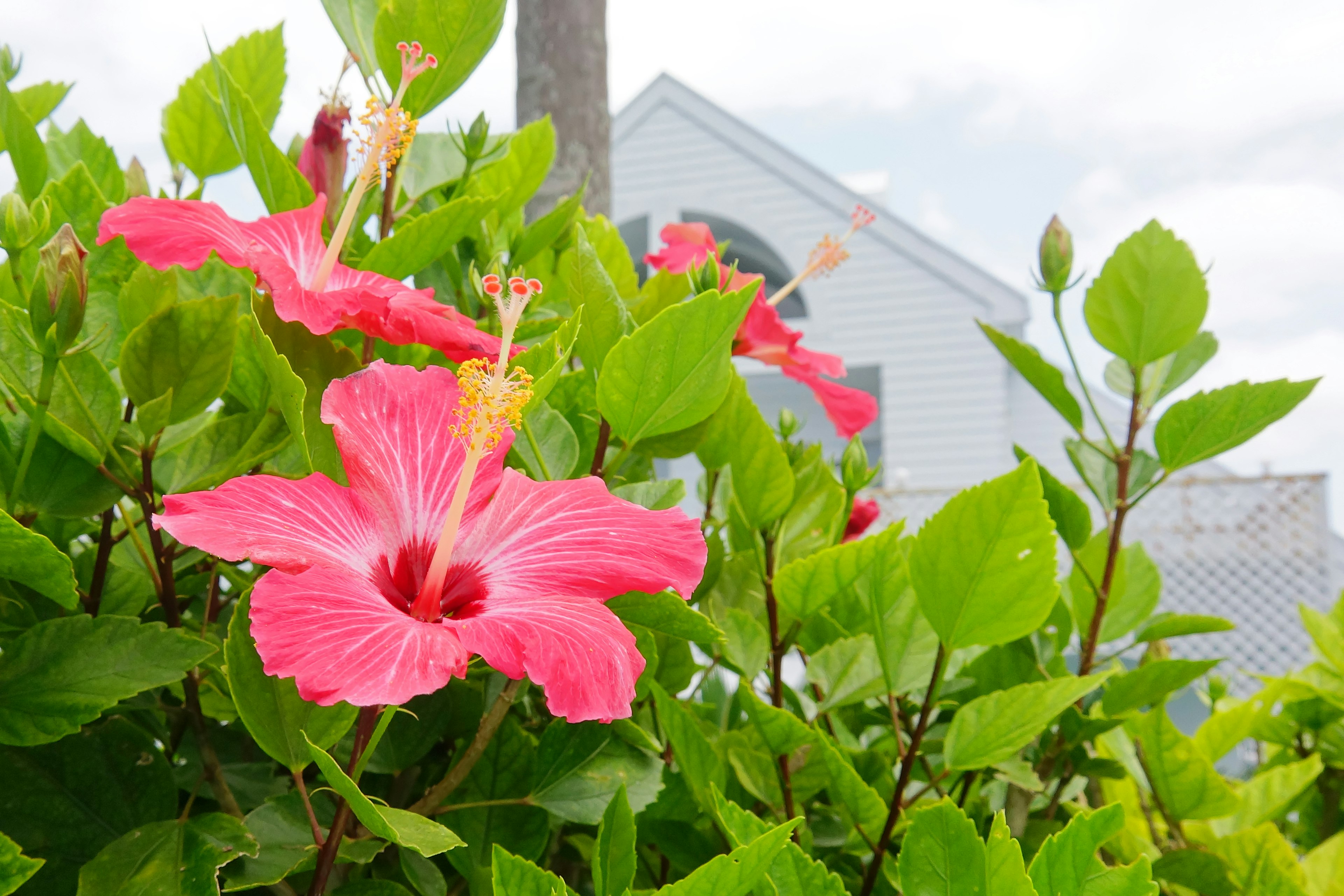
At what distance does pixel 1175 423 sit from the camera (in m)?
0.75

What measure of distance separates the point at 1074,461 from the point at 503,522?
0.57 metres

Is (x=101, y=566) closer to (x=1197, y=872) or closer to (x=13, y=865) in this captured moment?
(x=13, y=865)

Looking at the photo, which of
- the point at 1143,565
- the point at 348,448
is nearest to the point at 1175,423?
the point at 1143,565

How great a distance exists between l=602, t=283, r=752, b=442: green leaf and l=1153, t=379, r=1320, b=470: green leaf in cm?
42

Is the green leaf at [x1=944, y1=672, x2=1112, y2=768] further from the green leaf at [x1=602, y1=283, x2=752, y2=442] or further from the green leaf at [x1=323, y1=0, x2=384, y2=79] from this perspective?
the green leaf at [x1=323, y1=0, x2=384, y2=79]

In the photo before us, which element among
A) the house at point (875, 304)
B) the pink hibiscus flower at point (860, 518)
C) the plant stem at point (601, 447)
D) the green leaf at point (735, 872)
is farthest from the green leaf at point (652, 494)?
the house at point (875, 304)

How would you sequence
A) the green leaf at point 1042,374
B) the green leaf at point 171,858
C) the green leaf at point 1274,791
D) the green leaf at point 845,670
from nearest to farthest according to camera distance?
the green leaf at point 171,858, the green leaf at point 845,670, the green leaf at point 1042,374, the green leaf at point 1274,791

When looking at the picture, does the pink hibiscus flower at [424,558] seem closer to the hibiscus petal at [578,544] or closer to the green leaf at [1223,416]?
the hibiscus petal at [578,544]

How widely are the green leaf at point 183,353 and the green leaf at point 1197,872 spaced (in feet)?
2.52

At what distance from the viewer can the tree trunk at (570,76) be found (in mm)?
2170

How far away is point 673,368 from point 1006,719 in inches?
11.9

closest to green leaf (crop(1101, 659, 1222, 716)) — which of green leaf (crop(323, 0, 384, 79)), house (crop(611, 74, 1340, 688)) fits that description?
green leaf (crop(323, 0, 384, 79))

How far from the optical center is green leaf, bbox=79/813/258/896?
1.53 feet

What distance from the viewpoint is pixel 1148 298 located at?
2.48 feet
